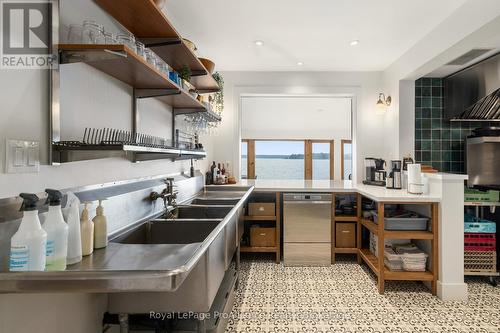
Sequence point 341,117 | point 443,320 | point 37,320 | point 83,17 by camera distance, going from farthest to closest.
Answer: point 341,117 → point 443,320 → point 83,17 → point 37,320

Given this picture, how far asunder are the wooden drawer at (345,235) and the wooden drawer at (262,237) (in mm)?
769

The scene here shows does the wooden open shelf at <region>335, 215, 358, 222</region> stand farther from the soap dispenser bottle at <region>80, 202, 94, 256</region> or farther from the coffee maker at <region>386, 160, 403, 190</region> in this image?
the soap dispenser bottle at <region>80, 202, 94, 256</region>

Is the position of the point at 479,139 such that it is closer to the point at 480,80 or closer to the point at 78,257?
the point at 480,80

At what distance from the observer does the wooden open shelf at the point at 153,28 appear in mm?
1423

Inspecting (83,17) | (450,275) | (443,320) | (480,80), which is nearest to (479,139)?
(480,80)

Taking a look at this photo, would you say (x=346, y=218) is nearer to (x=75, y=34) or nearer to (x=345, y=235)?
(x=345, y=235)

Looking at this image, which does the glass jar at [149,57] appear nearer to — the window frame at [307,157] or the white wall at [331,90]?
the white wall at [331,90]

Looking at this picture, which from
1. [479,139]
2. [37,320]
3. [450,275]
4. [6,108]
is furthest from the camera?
[479,139]

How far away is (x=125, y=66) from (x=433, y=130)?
368 centimetres

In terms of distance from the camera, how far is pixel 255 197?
3729mm

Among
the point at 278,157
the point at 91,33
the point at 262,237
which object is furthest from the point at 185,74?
the point at 278,157

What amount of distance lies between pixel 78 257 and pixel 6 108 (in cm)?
56

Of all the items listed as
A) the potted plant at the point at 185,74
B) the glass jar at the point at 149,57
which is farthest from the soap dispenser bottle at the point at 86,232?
the potted plant at the point at 185,74

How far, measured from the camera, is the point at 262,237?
351 centimetres
